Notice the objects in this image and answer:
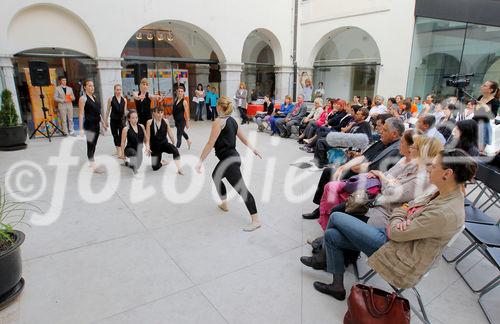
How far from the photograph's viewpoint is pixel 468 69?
11703mm

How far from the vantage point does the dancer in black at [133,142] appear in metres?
5.99

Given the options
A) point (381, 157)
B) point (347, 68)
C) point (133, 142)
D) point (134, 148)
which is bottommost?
point (134, 148)

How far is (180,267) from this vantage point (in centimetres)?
312

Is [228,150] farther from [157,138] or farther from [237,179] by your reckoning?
[157,138]

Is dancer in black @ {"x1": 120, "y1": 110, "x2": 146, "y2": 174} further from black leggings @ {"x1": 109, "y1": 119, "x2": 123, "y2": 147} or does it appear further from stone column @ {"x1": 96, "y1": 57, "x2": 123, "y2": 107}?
stone column @ {"x1": 96, "y1": 57, "x2": 123, "y2": 107}

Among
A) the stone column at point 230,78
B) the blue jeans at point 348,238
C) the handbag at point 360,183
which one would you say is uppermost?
the stone column at point 230,78

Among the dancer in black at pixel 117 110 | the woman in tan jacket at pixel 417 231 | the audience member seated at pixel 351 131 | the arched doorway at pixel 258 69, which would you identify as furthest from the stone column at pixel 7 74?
the arched doorway at pixel 258 69

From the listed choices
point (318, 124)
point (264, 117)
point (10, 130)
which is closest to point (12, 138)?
point (10, 130)

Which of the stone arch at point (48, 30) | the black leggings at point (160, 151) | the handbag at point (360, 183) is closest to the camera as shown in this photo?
the handbag at point (360, 183)

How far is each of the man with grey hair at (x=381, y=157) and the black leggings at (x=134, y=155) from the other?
138 inches

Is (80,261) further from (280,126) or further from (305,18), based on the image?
(305,18)

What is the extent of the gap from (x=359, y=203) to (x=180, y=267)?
178 centimetres

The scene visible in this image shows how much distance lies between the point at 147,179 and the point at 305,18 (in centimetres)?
1204

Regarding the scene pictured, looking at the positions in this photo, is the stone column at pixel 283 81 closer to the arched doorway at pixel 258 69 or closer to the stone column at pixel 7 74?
the arched doorway at pixel 258 69
